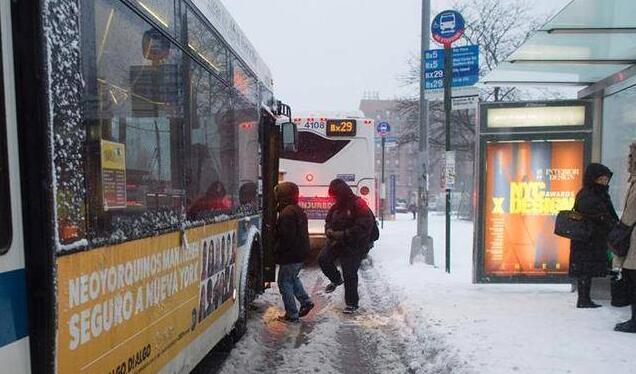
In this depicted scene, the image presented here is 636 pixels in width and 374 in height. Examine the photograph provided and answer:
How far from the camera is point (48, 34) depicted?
7.25 feet

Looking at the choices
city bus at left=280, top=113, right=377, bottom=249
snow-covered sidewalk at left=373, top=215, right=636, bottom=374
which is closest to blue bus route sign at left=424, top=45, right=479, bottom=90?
city bus at left=280, top=113, right=377, bottom=249

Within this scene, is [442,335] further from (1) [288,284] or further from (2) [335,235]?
(2) [335,235]

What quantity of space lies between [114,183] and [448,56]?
27.7ft

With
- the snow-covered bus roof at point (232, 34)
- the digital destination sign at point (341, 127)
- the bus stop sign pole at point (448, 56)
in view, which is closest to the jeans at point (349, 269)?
the snow-covered bus roof at point (232, 34)

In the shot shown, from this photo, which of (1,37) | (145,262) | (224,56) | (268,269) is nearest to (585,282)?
(268,269)

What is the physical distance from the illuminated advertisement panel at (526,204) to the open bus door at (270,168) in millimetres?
2723

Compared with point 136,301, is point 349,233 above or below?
below

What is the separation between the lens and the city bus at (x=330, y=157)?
1272 cm

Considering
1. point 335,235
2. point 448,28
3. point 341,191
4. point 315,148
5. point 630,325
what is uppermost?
point 448,28

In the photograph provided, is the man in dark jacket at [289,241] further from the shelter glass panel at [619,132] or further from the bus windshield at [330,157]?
the bus windshield at [330,157]

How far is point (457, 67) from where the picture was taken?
10359 mm

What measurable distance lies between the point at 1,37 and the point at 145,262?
4.91 ft

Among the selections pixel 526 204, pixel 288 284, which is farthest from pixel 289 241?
pixel 526 204

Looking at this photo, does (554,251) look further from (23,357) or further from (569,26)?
(23,357)
